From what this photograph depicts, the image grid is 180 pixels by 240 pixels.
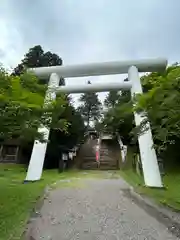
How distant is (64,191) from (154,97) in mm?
6186

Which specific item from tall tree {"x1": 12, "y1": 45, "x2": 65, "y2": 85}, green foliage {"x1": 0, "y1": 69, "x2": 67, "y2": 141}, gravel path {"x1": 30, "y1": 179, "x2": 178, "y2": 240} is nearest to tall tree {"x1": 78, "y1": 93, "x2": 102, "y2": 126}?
tall tree {"x1": 12, "y1": 45, "x2": 65, "y2": 85}

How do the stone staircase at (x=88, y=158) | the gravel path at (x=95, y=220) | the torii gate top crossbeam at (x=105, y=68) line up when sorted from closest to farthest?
the gravel path at (x=95, y=220), the torii gate top crossbeam at (x=105, y=68), the stone staircase at (x=88, y=158)

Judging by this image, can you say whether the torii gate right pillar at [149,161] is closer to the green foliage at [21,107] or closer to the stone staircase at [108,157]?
the green foliage at [21,107]

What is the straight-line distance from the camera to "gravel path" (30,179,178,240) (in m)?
5.63

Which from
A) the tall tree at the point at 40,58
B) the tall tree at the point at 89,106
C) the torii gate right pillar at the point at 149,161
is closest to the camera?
the torii gate right pillar at the point at 149,161

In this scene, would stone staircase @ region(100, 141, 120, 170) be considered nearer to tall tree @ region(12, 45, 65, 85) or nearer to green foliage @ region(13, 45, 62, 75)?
tall tree @ region(12, 45, 65, 85)

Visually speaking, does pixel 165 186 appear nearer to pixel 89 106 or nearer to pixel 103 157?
pixel 103 157

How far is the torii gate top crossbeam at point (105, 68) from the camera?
17.7 m

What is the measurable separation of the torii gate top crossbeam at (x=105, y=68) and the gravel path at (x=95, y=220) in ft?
30.5

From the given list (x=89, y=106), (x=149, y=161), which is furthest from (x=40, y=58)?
(x=89, y=106)

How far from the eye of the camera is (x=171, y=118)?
22.9 feet

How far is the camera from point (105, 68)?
58.2ft

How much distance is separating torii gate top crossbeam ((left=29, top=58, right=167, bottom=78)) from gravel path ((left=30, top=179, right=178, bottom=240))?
9.29 m

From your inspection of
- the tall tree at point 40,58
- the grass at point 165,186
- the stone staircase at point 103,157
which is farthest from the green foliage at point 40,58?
the grass at point 165,186
